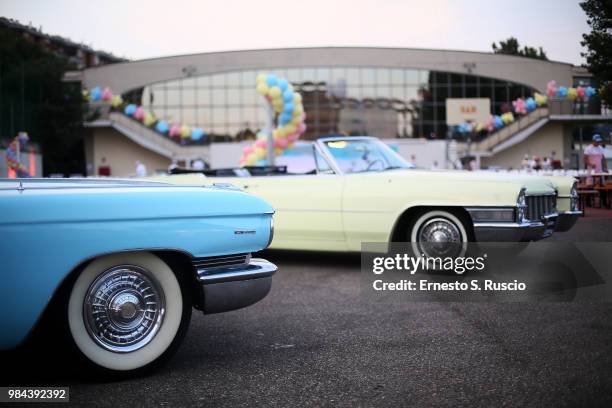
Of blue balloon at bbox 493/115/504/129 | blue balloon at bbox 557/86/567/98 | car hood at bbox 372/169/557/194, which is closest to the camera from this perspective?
car hood at bbox 372/169/557/194

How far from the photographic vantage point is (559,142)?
4944 centimetres

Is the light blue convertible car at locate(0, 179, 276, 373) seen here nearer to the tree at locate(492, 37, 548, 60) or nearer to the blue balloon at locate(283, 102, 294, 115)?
the blue balloon at locate(283, 102, 294, 115)

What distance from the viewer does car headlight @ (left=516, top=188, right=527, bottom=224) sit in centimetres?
597

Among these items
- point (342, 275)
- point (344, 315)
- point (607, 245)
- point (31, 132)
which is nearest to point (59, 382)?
point (344, 315)

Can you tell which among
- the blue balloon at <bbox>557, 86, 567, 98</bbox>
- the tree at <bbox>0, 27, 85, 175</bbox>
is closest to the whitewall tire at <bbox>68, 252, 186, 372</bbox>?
the tree at <bbox>0, 27, 85, 175</bbox>

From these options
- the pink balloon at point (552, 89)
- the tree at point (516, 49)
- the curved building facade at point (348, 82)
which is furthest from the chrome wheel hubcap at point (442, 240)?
the tree at point (516, 49)

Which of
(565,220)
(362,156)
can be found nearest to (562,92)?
(565,220)

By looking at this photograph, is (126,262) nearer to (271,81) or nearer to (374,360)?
(374,360)

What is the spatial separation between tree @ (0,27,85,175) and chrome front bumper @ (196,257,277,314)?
116 feet

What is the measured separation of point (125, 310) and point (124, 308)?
0.01 meters

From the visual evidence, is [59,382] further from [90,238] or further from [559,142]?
[559,142]

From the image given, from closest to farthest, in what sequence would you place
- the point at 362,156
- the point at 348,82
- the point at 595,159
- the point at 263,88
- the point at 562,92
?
the point at 362,156 → the point at 595,159 → the point at 263,88 → the point at 562,92 → the point at 348,82

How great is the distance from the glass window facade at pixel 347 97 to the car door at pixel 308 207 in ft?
136

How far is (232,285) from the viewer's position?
341 cm
